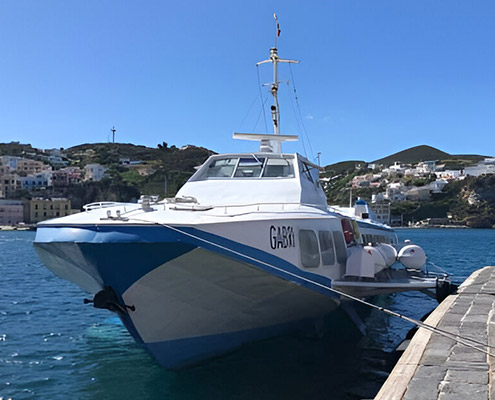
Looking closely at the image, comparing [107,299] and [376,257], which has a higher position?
[376,257]

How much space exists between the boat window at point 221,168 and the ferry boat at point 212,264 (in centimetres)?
73

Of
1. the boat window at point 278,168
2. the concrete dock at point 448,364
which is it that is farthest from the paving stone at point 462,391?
the boat window at point 278,168

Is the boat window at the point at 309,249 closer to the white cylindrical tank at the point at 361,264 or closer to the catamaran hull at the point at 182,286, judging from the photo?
the catamaran hull at the point at 182,286

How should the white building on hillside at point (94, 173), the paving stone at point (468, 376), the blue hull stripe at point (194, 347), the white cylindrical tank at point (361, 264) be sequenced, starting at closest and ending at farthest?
the paving stone at point (468, 376) < the blue hull stripe at point (194, 347) < the white cylindrical tank at point (361, 264) < the white building on hillside at point (94, 173)

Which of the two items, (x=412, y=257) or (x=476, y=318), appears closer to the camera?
(x=476, y=318)

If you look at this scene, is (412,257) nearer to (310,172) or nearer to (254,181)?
(310,172)

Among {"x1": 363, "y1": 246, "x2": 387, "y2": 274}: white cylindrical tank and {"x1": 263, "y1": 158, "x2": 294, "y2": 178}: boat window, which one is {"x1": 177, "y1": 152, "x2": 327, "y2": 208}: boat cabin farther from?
{"x1": 363, "y1": 246, "x2": 387, "y2": 274}: white cylindrical tank

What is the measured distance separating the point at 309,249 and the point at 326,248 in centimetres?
74

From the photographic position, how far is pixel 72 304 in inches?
744

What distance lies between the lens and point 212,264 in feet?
27.0

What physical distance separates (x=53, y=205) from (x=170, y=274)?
133435 millimetres

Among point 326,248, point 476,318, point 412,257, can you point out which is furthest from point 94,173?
point 476,318

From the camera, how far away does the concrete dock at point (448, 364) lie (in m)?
5.57

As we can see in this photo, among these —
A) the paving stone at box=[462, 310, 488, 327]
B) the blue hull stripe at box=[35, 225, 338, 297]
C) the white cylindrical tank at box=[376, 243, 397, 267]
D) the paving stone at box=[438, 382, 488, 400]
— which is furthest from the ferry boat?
the paving stone at box=[438, 382, 488, 400]
